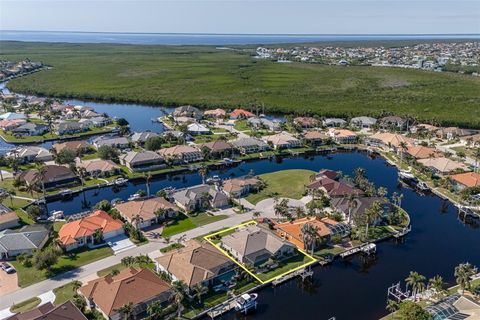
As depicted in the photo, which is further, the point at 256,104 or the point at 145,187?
the point at 256,104

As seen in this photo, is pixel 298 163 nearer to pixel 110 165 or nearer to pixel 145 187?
pixel 145 187

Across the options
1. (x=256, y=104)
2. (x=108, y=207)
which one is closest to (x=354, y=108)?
(x=256, y=104)

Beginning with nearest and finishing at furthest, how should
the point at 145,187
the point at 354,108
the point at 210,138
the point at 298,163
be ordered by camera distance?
1. the point at 145,187
2. the point at 298,163
3. the point at 210,138
4. the point at 354,108

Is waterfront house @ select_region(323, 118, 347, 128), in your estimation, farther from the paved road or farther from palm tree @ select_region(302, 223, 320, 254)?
palm tree @ select_region(302, 223, 320, 254)

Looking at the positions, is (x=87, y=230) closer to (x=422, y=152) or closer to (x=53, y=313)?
(x=53, y=313)

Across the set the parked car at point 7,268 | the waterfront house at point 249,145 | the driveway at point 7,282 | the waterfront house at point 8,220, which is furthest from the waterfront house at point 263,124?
the driveway at point 7,282
